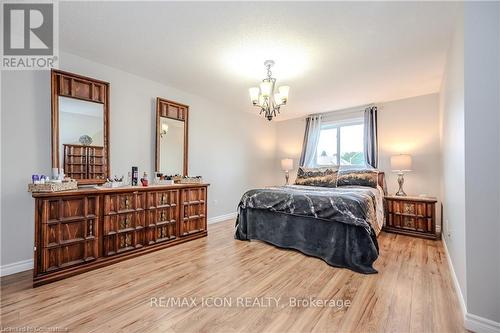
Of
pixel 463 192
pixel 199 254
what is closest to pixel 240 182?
pixel 199 254

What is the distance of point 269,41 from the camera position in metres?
2.38

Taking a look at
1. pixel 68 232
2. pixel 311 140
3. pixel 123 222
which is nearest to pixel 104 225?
pixel 123 222

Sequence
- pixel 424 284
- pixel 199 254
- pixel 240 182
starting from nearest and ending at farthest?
1. pixel 424 284
2. pixel 199 254
3. pixel 240 182

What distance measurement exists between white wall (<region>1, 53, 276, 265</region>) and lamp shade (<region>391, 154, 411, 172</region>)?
2937 millimetres

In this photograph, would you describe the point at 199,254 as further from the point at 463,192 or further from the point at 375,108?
the point at 375,108

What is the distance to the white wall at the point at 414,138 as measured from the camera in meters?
3.98

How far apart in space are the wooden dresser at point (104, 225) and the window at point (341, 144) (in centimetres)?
332

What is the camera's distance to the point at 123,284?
2121 mm

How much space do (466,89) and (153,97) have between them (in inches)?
145

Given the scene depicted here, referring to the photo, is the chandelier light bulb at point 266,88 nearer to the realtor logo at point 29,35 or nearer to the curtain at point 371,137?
the realtor logo at point 29,35

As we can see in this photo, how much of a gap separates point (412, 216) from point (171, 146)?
4131 mm

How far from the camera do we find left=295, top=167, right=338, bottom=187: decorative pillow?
13.8 feet

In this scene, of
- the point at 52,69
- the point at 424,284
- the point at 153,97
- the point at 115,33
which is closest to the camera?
the point at 424,284

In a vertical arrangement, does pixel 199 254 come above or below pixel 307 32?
below
